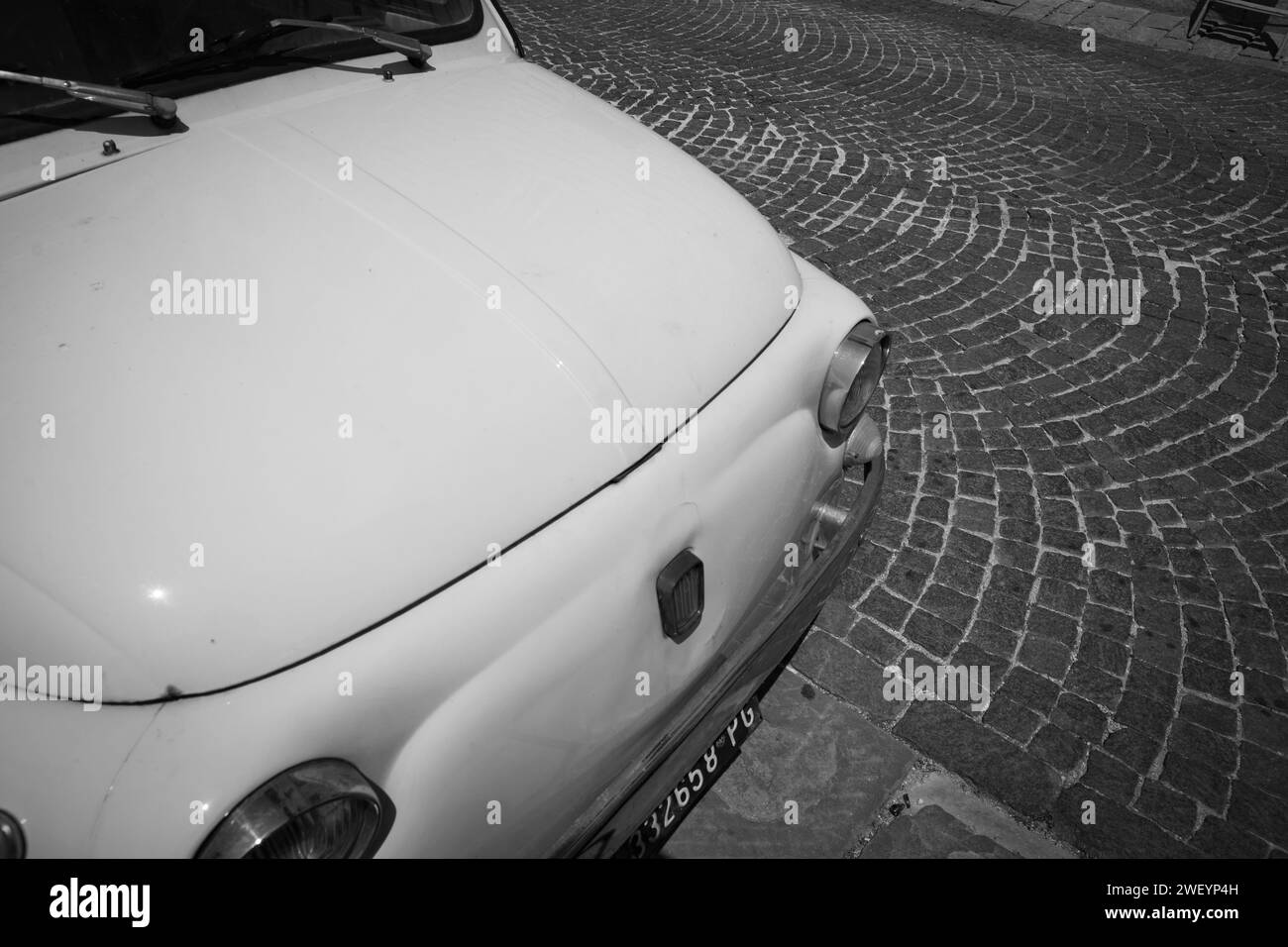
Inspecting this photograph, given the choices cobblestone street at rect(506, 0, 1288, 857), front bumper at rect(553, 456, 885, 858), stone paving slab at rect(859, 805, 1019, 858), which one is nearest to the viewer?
front bumper at rect(553, 456, 885, 858)

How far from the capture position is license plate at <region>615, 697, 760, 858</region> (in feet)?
6.20

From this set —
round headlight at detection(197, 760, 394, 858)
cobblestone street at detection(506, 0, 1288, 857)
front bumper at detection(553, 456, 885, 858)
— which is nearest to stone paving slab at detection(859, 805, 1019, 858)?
cobblestone street at detection(506, 0, 1288, 857)

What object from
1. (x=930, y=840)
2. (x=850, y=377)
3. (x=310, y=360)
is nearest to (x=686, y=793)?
(x=930, y=840)

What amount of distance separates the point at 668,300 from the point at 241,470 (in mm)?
959

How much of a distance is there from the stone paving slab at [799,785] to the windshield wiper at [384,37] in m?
2.26

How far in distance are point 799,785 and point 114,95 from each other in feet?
8.22

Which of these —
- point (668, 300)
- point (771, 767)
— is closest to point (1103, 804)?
point (771, 767)

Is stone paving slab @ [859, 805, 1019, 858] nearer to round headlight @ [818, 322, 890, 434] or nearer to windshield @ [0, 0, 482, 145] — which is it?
round headlight @ [818, 322, 890, 434]

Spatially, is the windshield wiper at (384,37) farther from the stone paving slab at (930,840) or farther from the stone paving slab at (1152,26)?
the stone paving slab at (1152,26)

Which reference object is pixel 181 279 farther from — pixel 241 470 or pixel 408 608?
pixel 408 608

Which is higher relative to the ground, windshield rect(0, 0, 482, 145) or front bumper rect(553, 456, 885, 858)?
windshield rect(0, 0, 482, 145)

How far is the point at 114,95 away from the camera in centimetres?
180

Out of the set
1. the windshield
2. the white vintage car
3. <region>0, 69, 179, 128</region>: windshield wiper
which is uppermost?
the windshield

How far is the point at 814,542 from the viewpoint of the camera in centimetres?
226
